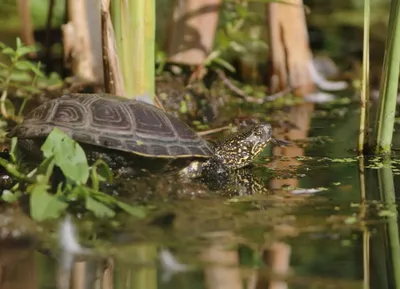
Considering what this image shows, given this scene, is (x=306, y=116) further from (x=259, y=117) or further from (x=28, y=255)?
(x=28, y=255)

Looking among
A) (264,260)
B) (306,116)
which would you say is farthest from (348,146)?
(264,260)

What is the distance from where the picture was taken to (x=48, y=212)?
9.53 feet

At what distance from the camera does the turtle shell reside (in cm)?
357

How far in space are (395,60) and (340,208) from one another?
0.96 metres

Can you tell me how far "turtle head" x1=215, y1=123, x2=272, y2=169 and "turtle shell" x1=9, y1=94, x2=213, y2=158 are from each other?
0.26 m

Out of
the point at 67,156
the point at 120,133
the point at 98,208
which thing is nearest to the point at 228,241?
the point at 98,208

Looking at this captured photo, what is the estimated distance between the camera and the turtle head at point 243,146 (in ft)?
13.5

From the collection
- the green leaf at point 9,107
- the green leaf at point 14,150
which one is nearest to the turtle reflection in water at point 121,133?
the green leaf at point 14,150

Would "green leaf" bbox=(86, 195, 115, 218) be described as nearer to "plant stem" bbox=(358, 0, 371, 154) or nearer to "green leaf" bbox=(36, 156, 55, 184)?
"green leaf" bbox=(36, 156, 55, 184)

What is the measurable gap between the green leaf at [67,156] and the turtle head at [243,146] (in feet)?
3.44

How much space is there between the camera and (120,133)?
3633mm

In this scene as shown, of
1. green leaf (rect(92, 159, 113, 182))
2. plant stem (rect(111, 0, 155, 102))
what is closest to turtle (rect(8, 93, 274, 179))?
green leaf (rect(92, 159, 113, 182))

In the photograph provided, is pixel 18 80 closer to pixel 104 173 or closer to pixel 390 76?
pixel 104 173

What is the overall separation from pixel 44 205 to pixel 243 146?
140 centimetres
